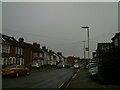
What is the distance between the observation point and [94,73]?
19.8m

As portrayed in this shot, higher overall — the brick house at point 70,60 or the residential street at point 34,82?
the residential street at point 34,82

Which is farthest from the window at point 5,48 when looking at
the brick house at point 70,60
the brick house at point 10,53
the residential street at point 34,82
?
the brick house at point 70,60

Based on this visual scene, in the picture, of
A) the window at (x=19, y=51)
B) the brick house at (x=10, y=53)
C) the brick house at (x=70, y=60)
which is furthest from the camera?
the brick house at (x=70, y=60)

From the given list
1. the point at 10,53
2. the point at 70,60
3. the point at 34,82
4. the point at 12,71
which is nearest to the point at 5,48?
the point at 10,53

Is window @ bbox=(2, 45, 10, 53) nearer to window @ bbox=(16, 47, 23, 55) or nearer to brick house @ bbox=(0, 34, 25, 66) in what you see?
brick house @ bbox=(0, 34, 25, 66)

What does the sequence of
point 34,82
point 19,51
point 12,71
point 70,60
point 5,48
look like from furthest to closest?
point 70,60 < point 19,51 < point 5,48 < point 12,71 < point 34,82

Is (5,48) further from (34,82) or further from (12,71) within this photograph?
(34,82)

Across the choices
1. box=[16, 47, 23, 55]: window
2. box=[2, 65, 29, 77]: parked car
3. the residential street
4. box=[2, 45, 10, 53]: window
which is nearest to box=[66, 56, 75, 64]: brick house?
box=[16, 47, 23, 55]: window

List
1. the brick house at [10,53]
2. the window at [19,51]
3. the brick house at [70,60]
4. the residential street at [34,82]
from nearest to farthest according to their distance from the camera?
the residential street at [34,82]
the brick house at [10,53]
the window at [19,51]
the brick house at [70,60]

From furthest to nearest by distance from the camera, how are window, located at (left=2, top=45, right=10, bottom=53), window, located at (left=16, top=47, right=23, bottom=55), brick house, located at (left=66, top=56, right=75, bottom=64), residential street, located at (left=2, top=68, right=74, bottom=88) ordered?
brick house, located at (left=66, top=56, right=75, bottom=64) → window, located at (left=16, top=47, right=23, bottom=55) → window, located at (left=2, top=45, right=10, bottom=53) → residential street, located at (left=2, top=68, right=74, bottom=88)

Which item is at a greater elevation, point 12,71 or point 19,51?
point 19,51

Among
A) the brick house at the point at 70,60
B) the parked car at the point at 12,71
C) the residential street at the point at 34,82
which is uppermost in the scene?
the parked car at the point at 12,71

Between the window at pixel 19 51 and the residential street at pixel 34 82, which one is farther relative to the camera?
the window at pixel 19 51

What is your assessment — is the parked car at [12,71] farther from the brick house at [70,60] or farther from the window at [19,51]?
the brick house at [70,60]
